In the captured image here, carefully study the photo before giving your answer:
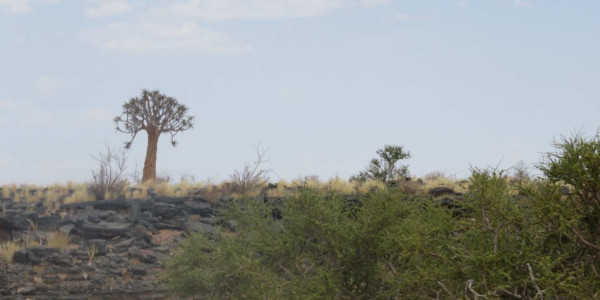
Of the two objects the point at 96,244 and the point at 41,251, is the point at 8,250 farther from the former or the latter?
the point at 96,244

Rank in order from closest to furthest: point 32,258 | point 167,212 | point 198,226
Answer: point 32,258 → point 198,226 → point 167,212

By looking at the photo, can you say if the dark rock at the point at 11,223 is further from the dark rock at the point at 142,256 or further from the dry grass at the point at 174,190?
the dark rock at the point at 142,256

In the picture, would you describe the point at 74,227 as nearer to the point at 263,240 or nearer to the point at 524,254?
the point at 263,240

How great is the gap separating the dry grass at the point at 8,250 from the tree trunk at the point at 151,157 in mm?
14505

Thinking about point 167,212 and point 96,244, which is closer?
point 96,244

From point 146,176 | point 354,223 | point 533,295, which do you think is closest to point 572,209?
point 533,295

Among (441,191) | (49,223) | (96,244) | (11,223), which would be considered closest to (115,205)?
(49,223)

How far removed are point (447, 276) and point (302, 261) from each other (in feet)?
14.3

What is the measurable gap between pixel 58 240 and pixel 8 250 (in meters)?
1.63

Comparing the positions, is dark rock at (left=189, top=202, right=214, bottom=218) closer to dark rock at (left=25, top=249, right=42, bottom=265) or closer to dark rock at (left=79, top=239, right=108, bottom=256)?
dark rock at (left=79, top=239, right=108, bottom=256)

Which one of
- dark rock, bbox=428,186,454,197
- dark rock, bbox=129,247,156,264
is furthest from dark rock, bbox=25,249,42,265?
dark rock, bbox=428,186,454,197

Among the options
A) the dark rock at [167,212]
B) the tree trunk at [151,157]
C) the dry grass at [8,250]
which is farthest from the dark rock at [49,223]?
the tree trunk at [151,157]

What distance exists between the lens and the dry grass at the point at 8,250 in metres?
21.8

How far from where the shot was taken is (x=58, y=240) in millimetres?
23312
